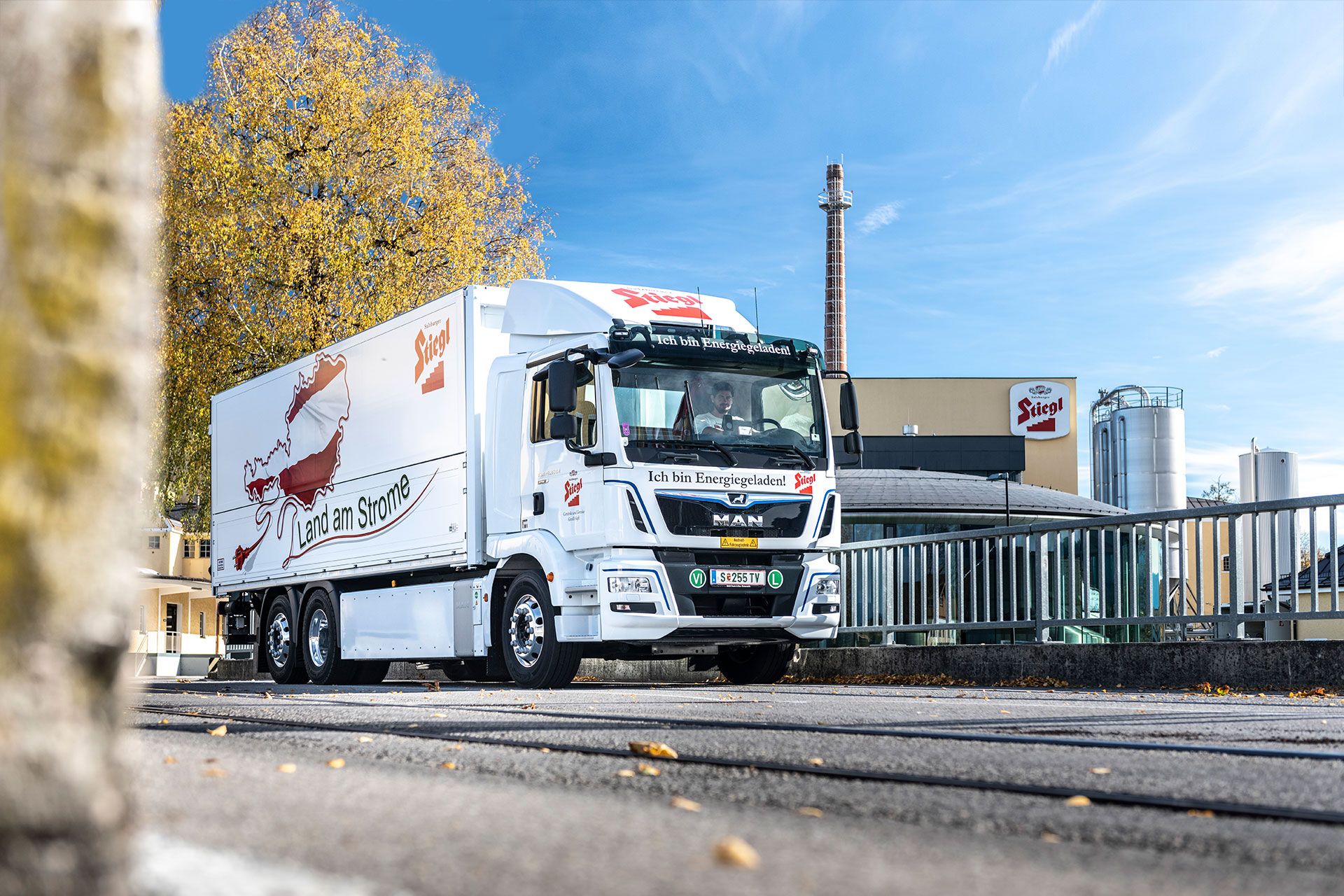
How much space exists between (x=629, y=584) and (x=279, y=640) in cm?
718

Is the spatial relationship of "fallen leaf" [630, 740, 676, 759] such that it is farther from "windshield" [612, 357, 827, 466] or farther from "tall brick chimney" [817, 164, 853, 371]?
"tall brick chimney" [817, 164, 853, 371]

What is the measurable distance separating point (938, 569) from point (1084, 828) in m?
11.3

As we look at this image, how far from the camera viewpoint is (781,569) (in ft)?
41.3

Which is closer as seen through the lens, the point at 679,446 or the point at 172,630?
the point at 679,446

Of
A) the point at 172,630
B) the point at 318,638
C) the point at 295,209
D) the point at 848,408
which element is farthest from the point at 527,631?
the point at 172,630

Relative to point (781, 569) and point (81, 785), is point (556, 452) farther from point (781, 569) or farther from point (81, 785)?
point (81, 785)

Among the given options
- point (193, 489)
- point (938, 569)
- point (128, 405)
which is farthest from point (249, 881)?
point (193, 489)

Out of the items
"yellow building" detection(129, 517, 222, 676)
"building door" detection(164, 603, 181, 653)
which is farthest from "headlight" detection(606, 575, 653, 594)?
"building door" detection(164, 603, 181, 653)

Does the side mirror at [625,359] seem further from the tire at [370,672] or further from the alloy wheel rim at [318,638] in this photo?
the alloy wheel rim at [318,638]

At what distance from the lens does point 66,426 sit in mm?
1952

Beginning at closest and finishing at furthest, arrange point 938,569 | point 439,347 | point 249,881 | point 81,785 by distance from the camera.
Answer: point 81,785 < point 249,881 < point 439,347 < point 938,569

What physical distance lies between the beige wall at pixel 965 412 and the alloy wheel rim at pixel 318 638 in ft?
168

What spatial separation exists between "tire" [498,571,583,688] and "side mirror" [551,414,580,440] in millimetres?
1302

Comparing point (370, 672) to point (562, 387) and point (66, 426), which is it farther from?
point (66, 426)
